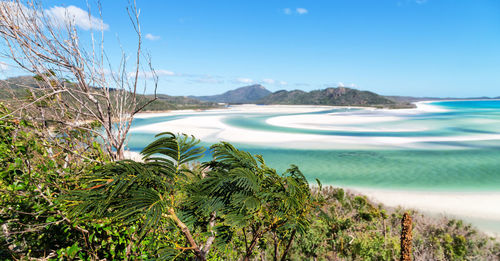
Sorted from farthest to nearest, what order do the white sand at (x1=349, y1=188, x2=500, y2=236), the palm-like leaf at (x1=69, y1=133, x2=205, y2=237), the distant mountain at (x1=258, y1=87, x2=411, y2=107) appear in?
the distant mountain at (x1=258, y1=87, x2=411, y2=107) → the white sand at (x1=349, y1=188, x2=500, y2=236) → the palm-like leaf at (x1=69, y1=133, x2=205, y2=237)

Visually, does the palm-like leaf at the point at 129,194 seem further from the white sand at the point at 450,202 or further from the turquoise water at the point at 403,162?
the turquoise water at the point at 403,162

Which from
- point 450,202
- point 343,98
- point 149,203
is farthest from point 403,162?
point 343,98

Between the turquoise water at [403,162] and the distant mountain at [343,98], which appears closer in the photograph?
the turquoise water at [403,162]

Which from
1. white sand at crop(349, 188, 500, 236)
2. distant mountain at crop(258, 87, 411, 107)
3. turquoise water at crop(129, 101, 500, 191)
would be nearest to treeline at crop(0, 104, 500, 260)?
white sand at crop(349, 188, 500, 236)

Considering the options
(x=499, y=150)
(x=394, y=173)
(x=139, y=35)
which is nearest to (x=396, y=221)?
(x=394, y=173)

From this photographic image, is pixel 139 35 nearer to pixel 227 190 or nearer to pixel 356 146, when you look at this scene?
pixel 227 190

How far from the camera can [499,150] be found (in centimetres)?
2233

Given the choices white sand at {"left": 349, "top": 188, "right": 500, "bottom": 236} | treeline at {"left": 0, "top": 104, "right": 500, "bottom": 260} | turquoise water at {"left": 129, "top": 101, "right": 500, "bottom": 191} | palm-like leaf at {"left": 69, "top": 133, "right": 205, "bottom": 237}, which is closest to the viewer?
palm-like leaf at {"left": 69, "top": 133, "right": 205, "bottom": 237}

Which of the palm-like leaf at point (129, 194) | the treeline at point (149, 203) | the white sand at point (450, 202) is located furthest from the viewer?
the white sand at point (450, 202)

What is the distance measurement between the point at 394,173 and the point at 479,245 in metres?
9.95

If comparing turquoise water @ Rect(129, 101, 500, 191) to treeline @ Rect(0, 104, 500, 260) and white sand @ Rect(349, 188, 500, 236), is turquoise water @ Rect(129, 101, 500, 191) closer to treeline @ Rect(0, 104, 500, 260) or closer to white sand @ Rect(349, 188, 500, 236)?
white sand @ Rect(349, 188, 500, 236)

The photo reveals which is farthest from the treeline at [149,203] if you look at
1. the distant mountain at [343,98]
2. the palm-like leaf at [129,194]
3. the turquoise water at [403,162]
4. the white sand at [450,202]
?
the distant mountain at [343,98]

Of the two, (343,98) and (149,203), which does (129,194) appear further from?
(343,98)

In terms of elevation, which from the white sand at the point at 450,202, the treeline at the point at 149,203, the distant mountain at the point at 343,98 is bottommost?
the white sand at the point at 450,202
